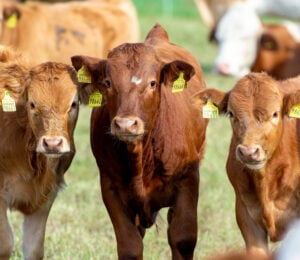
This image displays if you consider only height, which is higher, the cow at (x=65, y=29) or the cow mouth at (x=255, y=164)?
the cow mouth at (x=255, y=164)

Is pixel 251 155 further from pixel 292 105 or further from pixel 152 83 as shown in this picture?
pixel 152 83

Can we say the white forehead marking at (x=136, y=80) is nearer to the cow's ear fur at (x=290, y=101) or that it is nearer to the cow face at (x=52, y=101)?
the cow face at (x=52, y=101)

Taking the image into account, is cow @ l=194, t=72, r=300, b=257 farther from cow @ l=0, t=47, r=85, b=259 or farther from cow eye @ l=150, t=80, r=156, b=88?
cow @ l=0, t=47, r=85, b=259

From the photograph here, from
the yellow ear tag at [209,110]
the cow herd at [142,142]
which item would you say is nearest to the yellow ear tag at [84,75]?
the cow herd at [142,142]

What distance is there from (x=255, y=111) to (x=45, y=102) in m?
1.36

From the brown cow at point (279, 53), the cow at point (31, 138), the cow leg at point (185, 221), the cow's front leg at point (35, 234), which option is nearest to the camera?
the cow at point (31, 138)

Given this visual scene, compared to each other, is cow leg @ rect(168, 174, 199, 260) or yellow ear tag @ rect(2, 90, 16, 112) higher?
yellow ear tag @ rect(2, 90, 16, 112)

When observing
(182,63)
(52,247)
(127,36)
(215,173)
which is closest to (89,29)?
(127,36)

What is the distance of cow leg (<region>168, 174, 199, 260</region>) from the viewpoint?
24.0ft

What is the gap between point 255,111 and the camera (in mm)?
6871

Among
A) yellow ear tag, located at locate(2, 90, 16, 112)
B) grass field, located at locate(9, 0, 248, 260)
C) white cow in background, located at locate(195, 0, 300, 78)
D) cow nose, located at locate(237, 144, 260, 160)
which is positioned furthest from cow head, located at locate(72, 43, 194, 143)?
white cow in background, located at locate(195, 0, 300, 78)

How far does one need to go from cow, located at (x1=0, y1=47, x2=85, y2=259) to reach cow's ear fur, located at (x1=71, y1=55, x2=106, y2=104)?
6 centimetres

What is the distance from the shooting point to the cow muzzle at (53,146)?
6.70m

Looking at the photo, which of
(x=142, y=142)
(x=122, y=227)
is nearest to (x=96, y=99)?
(x=142, y=142)
